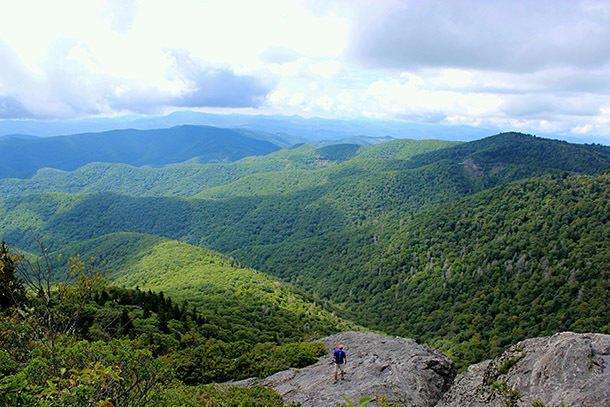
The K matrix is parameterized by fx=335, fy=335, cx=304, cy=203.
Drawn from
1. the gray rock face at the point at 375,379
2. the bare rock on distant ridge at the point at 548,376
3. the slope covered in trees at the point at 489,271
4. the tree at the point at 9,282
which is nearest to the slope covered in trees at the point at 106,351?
the tree at the point at 9,282

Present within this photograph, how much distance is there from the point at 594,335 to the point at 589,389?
15.8 ft

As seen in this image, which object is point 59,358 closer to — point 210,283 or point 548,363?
point 548,363

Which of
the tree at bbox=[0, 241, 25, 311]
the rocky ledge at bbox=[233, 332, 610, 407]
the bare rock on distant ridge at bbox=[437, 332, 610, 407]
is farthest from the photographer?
the tree at bbox=[0, 241, 25, 311]

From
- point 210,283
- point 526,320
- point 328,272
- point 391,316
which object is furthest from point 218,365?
point 328,272

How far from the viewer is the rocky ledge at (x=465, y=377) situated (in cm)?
1420

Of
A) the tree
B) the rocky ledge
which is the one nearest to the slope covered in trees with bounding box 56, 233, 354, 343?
the tree

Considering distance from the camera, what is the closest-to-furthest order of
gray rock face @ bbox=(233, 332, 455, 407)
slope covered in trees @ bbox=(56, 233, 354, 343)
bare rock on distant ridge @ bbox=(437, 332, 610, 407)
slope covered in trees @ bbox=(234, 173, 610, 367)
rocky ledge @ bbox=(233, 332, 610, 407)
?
bare rock on distant ridge @ bbox=(437, 332, 610, 407)
rocky ledge @ bbox=(233, 332, 610, 407)
gray rock face @ bbox=(233, 332, 455, 407)
slope covered in trees @ bbox=(56, 233, 354, 343)
slope covered in trees @ bbox=(234, 173, 610, 367)

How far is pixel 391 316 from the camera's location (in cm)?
13262

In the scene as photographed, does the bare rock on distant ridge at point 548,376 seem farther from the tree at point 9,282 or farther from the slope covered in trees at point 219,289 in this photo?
the slope covered in trees at point 219,289

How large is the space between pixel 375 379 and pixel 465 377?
5706 millimetres

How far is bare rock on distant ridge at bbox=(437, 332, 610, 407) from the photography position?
13.5 metres

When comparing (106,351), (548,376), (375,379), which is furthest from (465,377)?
(106,351)

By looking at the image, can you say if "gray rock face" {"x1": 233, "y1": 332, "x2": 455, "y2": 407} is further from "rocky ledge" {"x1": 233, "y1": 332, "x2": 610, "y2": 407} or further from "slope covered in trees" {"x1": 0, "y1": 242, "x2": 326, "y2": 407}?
"slope covered in trees" {"x1": 0, "y1": 242, "x2": 326, "y2": 407}

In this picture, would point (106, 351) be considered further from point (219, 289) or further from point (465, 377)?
point (219, 289)
